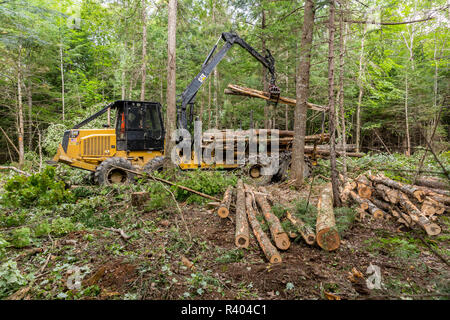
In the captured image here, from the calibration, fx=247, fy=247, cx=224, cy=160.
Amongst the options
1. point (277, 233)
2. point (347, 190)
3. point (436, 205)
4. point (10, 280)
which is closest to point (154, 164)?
point (277, 233)

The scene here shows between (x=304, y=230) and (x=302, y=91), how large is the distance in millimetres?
4653

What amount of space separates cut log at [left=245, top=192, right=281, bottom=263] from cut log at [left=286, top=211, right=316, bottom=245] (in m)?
0.59

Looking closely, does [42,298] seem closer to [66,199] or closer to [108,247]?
[108,247]

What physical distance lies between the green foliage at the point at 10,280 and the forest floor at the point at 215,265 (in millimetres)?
50

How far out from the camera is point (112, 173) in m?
8.16

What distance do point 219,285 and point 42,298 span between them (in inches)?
78.0

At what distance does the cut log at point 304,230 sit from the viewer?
4.00 meters

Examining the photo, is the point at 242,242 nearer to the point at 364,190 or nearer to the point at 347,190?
the point at 347,190

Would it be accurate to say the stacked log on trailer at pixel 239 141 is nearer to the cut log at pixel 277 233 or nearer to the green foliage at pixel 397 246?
the cut log at pixel 277 233

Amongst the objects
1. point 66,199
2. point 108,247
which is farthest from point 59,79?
point 108,247

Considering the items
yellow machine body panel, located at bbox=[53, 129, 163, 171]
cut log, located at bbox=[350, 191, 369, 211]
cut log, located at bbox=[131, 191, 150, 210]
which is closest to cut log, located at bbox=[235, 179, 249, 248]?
cut log, located at bbox=[131, 191, 150, 210]

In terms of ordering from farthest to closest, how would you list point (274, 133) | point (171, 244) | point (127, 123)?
point (274, 133), point (127, 123), point (171, 244)

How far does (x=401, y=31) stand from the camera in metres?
16.5


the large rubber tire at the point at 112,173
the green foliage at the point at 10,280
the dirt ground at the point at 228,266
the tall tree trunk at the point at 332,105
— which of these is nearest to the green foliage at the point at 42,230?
the dirt ground at the point at 228,266
